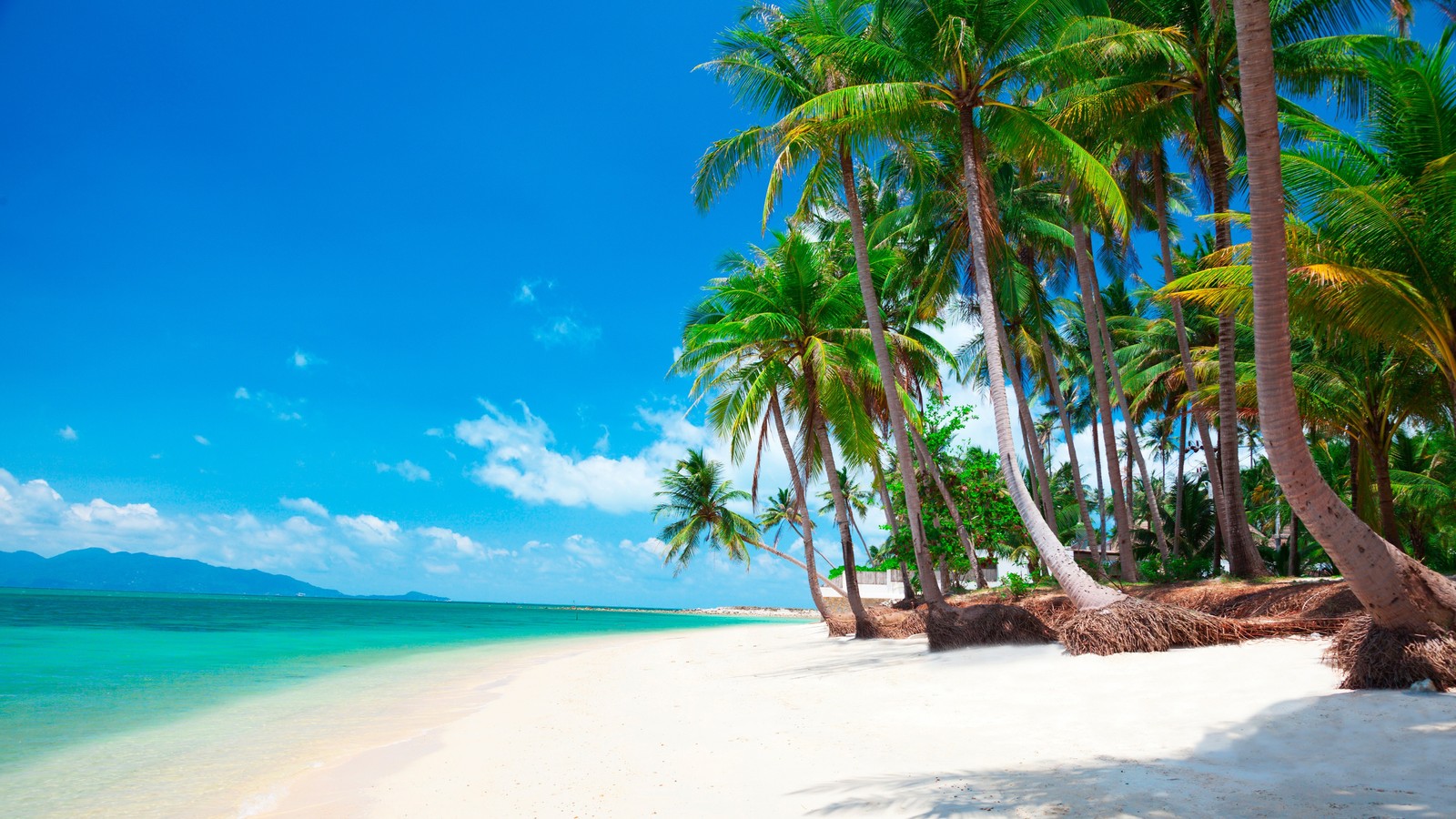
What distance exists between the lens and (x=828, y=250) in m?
20.1

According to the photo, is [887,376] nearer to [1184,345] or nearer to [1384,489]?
[1184,345]

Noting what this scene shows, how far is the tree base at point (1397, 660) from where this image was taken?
498 centimetres

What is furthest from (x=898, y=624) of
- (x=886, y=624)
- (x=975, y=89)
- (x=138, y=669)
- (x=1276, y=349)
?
(x=138, y=669)

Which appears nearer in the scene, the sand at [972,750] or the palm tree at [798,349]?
the sand at [972,750]

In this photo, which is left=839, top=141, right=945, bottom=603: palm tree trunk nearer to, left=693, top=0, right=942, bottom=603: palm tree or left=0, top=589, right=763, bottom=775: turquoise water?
left=693, top=0, right=942, bottom=603: palm tree

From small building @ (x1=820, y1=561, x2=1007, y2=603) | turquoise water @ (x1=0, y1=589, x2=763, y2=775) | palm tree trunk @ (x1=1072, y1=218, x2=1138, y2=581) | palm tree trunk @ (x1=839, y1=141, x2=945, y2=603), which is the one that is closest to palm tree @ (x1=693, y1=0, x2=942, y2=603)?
palm tree trunk @ (x1=839, y1=141, x2=945, y2=603)

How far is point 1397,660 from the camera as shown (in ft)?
16.9

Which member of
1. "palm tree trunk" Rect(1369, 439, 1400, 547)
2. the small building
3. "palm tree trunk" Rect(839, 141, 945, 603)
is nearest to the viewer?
"palm tree trunk" Rect(1369, 439, 1400, 547)

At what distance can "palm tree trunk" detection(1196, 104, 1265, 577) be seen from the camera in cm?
1230

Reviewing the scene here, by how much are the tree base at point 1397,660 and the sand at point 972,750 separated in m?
0.23

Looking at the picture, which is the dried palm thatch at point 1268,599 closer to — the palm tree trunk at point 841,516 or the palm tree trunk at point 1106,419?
the palm tree trunk at point 1106,419

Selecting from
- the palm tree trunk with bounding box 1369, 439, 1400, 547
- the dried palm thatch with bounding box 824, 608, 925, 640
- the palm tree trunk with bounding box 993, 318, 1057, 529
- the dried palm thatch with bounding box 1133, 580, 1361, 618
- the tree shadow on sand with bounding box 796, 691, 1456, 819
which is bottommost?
the dried palm thatch with bounding box 824, 608, 925, 640

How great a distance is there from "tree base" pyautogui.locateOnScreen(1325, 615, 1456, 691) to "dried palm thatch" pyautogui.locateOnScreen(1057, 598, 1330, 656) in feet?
6.66

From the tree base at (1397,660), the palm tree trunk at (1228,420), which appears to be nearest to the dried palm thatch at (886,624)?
the palm tree trunk at (1228,420)
